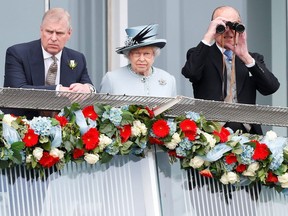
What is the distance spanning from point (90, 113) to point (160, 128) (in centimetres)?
46

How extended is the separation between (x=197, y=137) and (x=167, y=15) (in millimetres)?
4986

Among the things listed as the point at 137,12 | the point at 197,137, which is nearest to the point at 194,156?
the point at 197,137

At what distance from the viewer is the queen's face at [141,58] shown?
1087cm

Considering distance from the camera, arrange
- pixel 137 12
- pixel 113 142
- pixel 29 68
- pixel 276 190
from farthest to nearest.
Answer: pixel 137 12 → pixel 29 68 → pixel 276 190 → pixel 113 142

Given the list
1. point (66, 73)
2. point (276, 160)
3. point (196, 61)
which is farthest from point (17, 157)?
point (196, 61)

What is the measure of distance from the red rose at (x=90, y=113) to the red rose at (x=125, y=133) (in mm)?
192

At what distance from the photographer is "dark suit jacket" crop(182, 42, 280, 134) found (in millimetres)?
10633

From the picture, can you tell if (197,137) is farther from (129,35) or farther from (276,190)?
(129,35)

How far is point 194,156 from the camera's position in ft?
30.2

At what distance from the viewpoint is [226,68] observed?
10.9m

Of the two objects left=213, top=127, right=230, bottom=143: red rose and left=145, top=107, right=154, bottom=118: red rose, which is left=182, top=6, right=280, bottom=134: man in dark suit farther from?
left=145, top=107, right=154, bottom=118: red rose

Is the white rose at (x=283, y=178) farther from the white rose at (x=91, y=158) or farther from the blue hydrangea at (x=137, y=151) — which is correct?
the white rose at (x=91, y=158)

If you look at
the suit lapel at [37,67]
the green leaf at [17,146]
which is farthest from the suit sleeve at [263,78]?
the green leaf at [17,146]

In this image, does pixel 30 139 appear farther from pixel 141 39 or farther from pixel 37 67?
pixel 141 39
